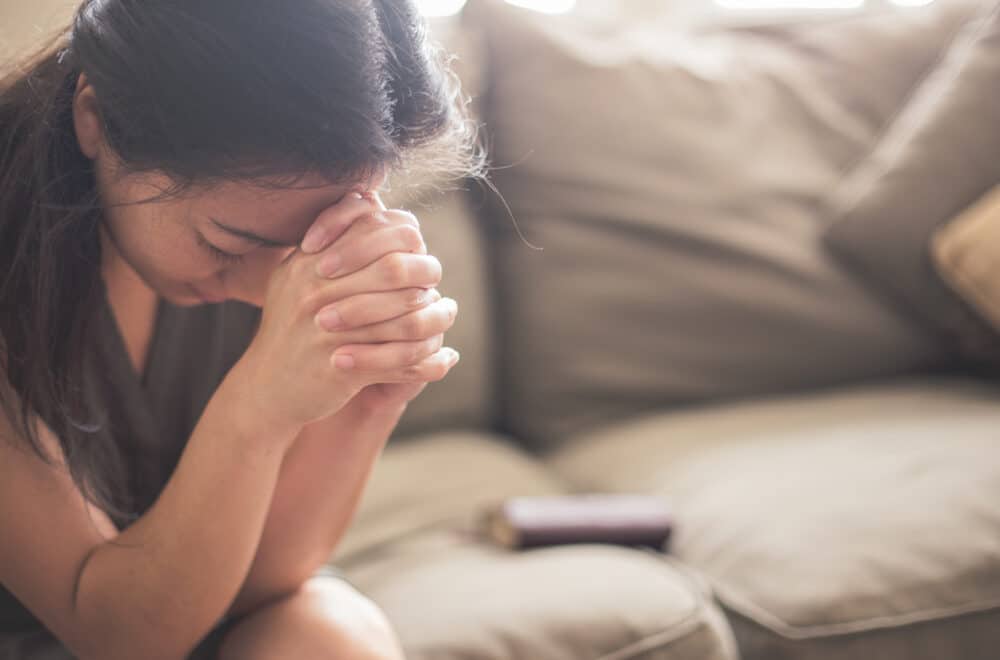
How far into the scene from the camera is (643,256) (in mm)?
1447

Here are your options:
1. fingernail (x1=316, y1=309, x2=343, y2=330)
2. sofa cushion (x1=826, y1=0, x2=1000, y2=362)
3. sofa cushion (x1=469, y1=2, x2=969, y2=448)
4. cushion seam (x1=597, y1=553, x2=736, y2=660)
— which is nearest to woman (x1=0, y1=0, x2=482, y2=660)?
fingernail (x1=316, y1=309, x2=343, y2=330)

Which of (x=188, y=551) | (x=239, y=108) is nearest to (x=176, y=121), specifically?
(x=239, y=108)

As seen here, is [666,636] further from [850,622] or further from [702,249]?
[702,249]

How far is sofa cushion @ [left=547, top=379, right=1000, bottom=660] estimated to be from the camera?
0.92 meters

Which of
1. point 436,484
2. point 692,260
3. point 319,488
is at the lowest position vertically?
point 436,484

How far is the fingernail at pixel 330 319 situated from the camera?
64 cm

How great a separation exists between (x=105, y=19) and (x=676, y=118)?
3.35 ft

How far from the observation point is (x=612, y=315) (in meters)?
1.43

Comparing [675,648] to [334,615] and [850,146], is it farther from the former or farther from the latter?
[850,146]

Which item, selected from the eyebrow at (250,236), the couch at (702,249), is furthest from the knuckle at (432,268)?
the couch at (702,249)

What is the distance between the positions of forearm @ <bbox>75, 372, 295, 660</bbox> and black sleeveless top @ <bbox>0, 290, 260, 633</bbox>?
0.40 feet

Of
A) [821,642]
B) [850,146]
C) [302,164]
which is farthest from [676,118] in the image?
[302,164]

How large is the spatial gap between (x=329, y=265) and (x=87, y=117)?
203 mm

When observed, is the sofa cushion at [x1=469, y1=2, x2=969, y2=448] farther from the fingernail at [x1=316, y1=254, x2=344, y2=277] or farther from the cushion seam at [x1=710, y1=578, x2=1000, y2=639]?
the fingernail at [x1=316, y1=254, x2=344, y2=277]
